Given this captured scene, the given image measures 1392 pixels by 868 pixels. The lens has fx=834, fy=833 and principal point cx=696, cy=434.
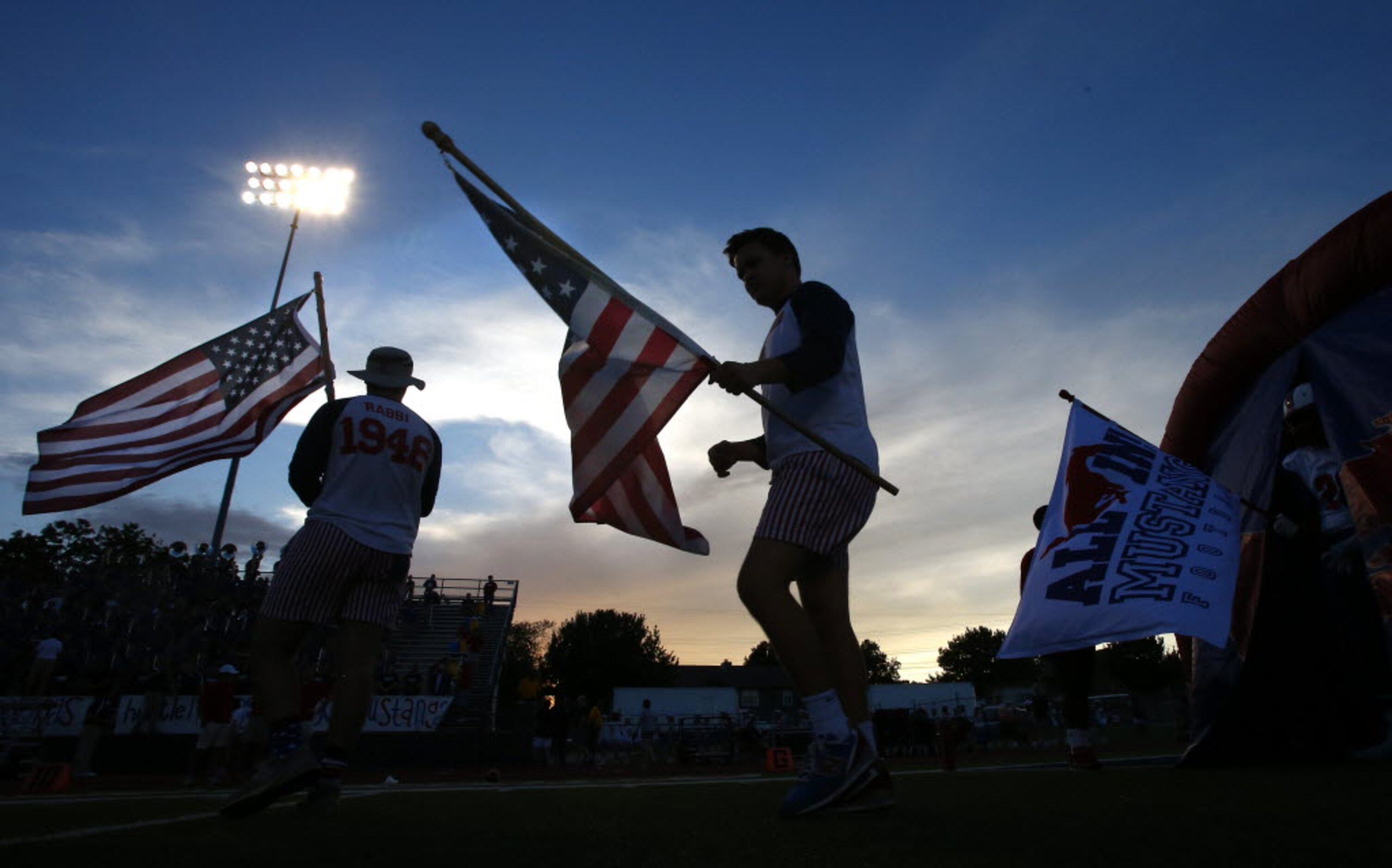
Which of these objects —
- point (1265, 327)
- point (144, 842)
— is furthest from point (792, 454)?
point (1265, 327)

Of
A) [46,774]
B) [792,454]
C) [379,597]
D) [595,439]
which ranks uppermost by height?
[595,439]

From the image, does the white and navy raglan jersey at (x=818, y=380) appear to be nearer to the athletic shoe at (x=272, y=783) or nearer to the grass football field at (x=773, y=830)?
the grass football field at (x=773, y=830)

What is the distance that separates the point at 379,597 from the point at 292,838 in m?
1.47

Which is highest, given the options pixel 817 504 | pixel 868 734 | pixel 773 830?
pixel 817 504

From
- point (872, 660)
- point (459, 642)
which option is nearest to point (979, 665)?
point (872, 660)

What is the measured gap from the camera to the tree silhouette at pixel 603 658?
252 feet

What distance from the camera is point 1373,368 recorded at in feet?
14.0

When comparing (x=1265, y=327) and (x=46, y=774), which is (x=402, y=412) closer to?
(x=1265, y=327)

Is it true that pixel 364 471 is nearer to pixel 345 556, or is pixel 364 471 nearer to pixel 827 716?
pixel 345 556

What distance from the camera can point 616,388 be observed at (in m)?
3.59

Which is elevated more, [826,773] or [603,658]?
[603,658]

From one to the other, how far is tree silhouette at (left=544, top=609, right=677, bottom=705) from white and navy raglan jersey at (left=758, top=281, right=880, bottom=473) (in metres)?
73.7

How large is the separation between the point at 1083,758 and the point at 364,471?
178 inches

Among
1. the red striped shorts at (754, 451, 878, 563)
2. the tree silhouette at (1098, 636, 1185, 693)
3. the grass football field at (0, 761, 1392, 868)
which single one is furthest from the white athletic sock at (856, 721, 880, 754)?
the tree silhouette at (1098, 636, 1185, 693)
